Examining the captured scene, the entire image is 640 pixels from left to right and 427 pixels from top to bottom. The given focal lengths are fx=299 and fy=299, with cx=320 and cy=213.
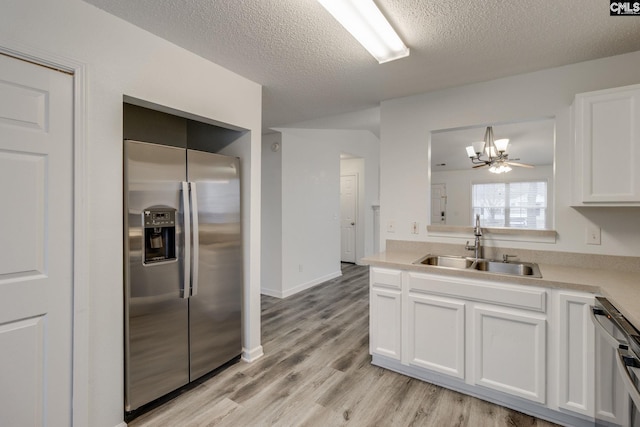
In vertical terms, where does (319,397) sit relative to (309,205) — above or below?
below

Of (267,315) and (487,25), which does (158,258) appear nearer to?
(267,315)

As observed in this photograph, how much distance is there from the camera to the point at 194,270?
2.11m

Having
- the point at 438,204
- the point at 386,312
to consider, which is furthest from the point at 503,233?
the point at 438,204

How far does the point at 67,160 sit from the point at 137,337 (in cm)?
109

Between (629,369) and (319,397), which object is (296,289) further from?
(629,369)

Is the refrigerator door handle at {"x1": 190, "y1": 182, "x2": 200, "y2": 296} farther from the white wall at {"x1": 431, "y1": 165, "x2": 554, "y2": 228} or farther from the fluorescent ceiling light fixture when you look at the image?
the white wall at {"x1": 431, "y1": 165, "x2": 554, "y2": 228}

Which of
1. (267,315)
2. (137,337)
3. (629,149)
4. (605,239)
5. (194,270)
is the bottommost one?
(267,315)

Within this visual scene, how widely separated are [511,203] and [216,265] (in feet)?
18.2

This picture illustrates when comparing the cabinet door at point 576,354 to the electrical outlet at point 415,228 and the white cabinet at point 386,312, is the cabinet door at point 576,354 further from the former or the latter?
the electrical outlet at point 415,228

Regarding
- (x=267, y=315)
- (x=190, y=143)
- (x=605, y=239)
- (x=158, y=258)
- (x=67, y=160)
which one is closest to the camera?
(x=67, y=160)

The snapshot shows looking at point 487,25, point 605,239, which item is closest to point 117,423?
point 487,25

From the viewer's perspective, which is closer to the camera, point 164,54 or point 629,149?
point 629,149

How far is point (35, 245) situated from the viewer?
4.72 ft

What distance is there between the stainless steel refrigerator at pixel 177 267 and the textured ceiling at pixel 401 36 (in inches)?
29.2
